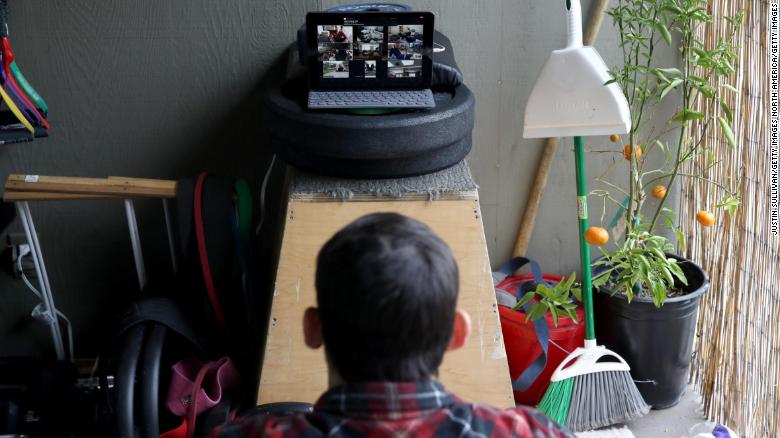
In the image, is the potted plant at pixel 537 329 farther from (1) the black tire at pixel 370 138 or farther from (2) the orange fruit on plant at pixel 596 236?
(1) the black tire at pixel 370 138

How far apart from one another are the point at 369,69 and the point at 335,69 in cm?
7

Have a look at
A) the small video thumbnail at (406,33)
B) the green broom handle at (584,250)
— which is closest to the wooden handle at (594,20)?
the green broom handle at (584,250)

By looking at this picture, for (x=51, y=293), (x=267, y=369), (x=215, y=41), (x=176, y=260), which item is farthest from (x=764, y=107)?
(x=51, y=293)

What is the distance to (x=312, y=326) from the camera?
102 cm

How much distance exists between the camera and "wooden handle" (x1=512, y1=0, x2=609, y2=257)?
215 centimetres

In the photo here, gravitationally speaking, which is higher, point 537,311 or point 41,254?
point 41,254

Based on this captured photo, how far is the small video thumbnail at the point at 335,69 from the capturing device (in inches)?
72.1

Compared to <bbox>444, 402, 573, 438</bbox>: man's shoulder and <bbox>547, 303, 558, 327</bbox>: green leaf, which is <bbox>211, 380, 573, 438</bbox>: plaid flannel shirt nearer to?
<bbox>444, 402, 573, 438</bbox>: man's shoulder

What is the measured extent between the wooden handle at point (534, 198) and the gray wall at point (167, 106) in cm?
3

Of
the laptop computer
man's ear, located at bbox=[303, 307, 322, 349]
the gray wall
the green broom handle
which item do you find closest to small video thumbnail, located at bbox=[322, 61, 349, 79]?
the laptop computer

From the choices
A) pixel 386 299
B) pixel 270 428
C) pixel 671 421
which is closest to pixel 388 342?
pixel 386 299

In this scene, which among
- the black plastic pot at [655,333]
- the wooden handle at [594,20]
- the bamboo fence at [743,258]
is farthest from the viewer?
the wooden handle at [594,20]

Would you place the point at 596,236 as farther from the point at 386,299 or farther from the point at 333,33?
the point at 386,299

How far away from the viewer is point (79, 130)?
7.30 feet
